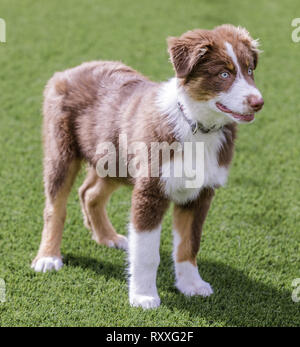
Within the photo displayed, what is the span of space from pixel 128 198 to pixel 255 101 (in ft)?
7.61

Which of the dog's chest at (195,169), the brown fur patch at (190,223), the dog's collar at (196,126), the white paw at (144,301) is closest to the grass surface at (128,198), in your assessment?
the white paw at (144,301)

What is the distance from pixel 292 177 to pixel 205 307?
2188mm

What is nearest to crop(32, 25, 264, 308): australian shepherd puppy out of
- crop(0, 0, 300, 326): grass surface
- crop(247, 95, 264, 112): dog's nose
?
crop(247, 95, 264, 112): dog's nose

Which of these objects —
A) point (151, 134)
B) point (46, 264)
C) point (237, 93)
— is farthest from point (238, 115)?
point (46, 264)

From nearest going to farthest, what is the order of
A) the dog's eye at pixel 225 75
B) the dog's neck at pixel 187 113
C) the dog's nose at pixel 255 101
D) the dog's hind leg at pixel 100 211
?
the dog's nose at pixel 255 101 → the dog's eye at pixel 225 75 → the dog's neck at pixel 187 113 → the dog's hind leg at pixel 100 211

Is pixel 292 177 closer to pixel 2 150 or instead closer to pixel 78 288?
pixel 78 288

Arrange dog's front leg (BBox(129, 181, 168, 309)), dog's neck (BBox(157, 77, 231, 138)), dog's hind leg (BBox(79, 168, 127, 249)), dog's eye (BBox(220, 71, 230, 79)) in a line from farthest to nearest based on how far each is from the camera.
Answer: dog's hind leg (BBox(79, 168, 127, 249)) < dog's front leg (BBox(129, 181, 168, 309)) < dog's neck (BBox(157, 77, 231, 138)) < dog's eye (BBox(220, 71, 230, 79))

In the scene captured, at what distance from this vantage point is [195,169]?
3.73 m

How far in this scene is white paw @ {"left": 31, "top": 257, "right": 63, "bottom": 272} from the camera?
433cm

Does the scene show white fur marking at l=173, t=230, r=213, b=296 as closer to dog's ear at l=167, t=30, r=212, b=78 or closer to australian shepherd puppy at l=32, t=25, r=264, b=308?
australian shepherd puppy at l=32, t=25, r=264, b=308

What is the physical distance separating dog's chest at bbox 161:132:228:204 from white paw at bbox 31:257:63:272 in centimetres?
115

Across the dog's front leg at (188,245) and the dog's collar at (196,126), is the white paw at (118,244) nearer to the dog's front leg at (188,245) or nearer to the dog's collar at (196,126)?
the dog's front leg at (188,245)

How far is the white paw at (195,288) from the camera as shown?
4.14 metres

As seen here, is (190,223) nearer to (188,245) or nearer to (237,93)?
(188,245)
